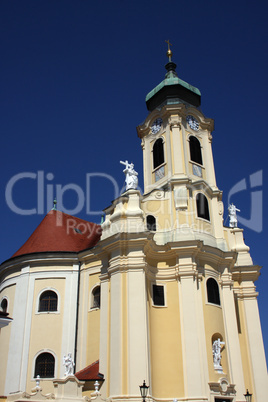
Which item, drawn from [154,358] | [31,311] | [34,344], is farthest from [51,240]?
[154,358]

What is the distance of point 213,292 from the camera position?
2098 centimetres

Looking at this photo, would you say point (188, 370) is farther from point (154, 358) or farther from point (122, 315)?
point (122, 315)

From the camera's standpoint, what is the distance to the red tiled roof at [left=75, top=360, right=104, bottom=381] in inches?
729

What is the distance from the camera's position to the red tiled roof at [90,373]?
18.5m

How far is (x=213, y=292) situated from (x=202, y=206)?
4758 mm

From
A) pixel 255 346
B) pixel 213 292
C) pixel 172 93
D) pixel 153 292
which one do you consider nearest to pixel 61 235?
pixel 153 292

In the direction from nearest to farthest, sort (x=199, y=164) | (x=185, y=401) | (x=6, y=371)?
1. (x=185, y=401)
2. (x=6, y=371)
3. (x=199, y=164)

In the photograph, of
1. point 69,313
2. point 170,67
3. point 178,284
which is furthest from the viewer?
point 170,67

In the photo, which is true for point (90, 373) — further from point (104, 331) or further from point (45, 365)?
point (45, 365)

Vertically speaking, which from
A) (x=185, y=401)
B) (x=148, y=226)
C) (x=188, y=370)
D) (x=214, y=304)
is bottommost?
(x=185, y=401)

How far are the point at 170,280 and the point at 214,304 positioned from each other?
95.4 inches

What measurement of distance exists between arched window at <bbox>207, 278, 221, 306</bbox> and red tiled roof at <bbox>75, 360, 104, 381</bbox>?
6.24 metres

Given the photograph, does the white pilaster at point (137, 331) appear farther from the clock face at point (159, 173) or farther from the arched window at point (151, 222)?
the clock face at point (159, 173)

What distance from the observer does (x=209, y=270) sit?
→ 69.5 feet
